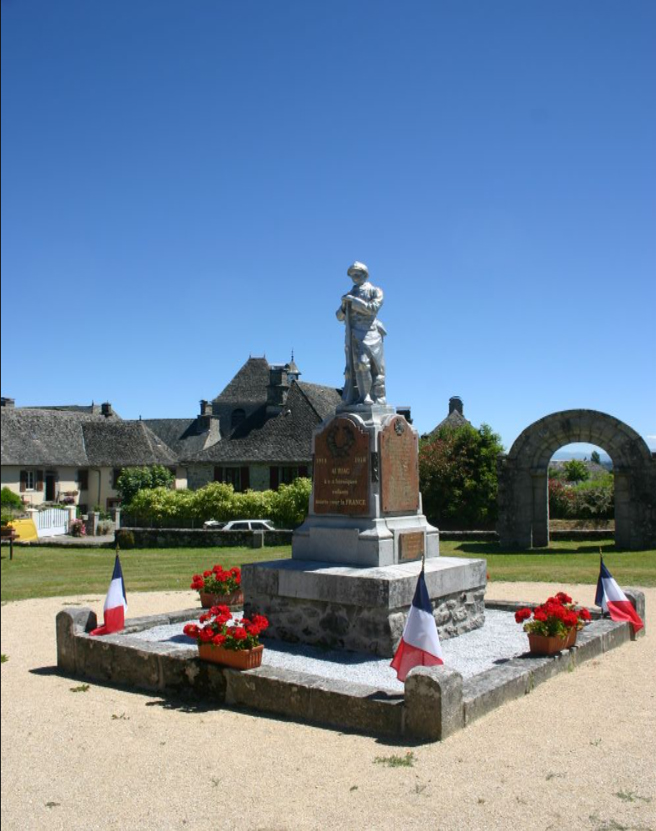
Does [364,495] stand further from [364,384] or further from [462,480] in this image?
[462,480]

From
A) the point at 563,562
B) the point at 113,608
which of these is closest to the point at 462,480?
the point at 563,562

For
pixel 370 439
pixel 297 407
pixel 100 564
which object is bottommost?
pixel 100 564

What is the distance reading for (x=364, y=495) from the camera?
33.5ft

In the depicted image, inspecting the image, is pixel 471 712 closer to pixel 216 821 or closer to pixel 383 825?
pixel 383 825

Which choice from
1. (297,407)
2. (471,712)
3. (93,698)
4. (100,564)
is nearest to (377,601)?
(471,712)

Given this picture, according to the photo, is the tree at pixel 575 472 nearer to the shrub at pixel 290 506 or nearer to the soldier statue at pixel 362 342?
the shrub at pixel 290 506

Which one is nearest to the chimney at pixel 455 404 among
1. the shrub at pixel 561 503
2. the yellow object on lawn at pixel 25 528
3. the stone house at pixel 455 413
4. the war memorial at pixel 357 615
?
the stone house at pixel 455 413

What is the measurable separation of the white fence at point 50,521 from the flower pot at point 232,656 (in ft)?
13.3

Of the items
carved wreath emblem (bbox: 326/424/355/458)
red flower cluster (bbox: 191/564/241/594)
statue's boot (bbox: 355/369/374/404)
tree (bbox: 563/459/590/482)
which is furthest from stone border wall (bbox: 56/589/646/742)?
tree (bbox: 563/459/590/482)

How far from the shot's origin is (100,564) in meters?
20.4

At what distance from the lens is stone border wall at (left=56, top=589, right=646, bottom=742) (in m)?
6.70

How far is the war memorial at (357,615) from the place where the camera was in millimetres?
7129

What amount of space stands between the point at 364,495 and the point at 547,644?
9.61ft

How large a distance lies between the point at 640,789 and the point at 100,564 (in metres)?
17.1
